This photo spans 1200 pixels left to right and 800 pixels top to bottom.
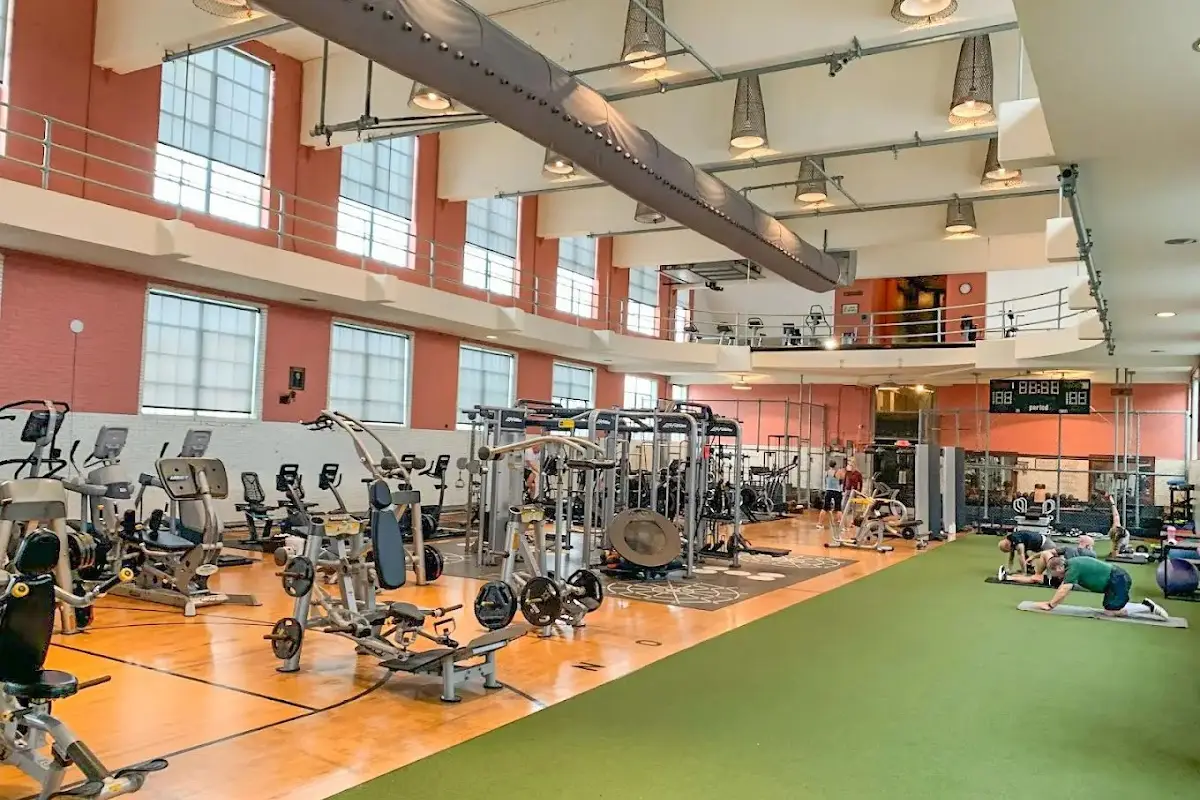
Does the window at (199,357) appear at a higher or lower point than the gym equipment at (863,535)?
higher

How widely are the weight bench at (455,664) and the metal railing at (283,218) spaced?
21.9ft

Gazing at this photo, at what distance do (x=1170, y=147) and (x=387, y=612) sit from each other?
4544 millimetres

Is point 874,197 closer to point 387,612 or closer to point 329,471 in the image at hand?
point 329,471

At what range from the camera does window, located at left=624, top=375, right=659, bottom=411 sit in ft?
67.0

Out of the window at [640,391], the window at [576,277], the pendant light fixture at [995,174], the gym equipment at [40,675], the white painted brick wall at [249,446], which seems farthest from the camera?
the window at [640,391]

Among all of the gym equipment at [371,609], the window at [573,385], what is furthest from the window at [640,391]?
the gym equipment at [371,609]

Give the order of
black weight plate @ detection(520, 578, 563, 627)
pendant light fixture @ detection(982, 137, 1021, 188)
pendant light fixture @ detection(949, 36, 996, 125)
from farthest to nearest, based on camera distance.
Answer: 1. pendant light fixture @ detection(982, 137, 1021, 188)
2. pendant light fixture @ detection(949, 36, 996, 125)
3. black weight plate @ detection(520, 578, 563, 627)

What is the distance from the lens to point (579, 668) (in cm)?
516

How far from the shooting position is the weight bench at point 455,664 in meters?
4.45

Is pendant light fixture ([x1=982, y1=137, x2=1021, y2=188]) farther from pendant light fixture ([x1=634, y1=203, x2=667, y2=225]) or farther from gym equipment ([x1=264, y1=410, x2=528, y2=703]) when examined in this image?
gym equipment ([x1=264, y1=410, x2=528, y2=703])

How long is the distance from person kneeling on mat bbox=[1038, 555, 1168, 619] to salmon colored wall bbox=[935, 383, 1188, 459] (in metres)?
10.3

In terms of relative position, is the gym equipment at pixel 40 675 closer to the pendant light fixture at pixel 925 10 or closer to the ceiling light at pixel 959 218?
the pendant light fixture at pixel 925 10

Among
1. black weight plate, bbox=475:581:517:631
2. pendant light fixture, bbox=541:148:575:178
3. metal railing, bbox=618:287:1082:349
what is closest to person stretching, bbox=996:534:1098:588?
black weight plate, bbox=475:581:517:631

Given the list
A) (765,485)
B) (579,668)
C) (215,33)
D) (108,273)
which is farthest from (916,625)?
(765,485)
